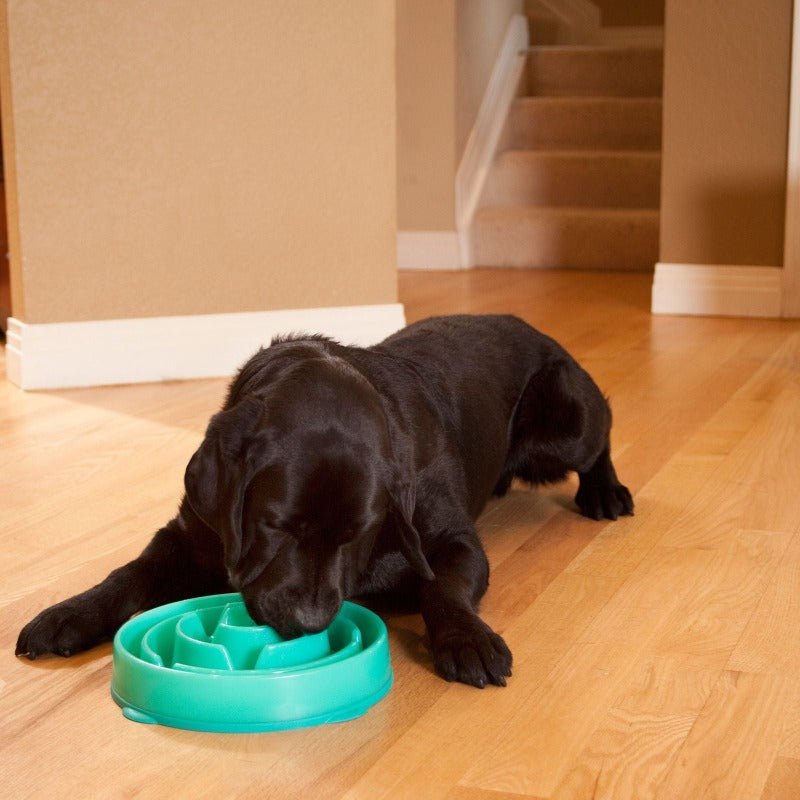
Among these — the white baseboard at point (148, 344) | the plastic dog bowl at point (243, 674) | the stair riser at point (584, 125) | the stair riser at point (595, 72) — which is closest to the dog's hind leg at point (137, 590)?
the plastic dog bowl at point (243, 674)

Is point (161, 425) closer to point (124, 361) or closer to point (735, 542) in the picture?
point (124, 361)

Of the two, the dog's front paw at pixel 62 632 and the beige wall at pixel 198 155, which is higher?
the beige wall at pixel 198 155

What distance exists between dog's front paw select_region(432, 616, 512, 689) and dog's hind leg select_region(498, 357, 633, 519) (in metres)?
0.84

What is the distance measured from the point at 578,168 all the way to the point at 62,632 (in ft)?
19.5

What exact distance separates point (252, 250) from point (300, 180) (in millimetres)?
285

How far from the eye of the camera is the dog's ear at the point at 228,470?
1543mm

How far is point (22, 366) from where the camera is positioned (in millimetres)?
3760

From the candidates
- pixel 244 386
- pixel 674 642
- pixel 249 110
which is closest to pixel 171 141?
pixel 249 110

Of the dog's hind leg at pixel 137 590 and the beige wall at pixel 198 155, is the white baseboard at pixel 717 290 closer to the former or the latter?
the beige wall at pixel 198 155

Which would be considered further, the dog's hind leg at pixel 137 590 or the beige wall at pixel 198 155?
the beige wall at pixel 198 155

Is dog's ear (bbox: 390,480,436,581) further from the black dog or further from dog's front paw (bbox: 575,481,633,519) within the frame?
dog's front paw (bbox: 575,481,633,519)

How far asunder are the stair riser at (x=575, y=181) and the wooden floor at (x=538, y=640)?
373 cm

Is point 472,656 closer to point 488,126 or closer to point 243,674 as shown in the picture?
point 243,674

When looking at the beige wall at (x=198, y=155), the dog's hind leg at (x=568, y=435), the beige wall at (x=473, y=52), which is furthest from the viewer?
the beige wall at (x=473, y=52)
